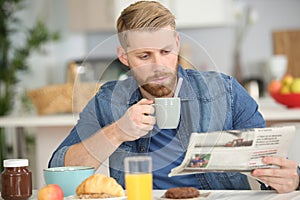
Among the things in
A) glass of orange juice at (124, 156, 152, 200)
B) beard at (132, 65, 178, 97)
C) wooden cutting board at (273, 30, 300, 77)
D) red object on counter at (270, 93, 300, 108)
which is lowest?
glass of orange juice at (124, 156, 152, 200)

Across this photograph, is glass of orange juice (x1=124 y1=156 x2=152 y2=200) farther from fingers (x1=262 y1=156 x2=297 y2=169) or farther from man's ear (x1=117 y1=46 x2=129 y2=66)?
man's ear (x1=117 y1=46 x2=129 y2=66)

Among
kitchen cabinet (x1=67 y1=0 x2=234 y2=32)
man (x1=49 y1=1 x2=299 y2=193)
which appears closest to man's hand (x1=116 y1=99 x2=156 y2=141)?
man (x1=49 y1=1 x2=299 y2=193)

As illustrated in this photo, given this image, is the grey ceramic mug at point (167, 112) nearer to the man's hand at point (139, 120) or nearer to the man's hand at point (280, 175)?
the man's hand at point (139, 120)

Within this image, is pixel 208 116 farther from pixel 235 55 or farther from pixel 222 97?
pixel 235 55

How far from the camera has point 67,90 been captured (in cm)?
365

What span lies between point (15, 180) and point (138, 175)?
357 mm

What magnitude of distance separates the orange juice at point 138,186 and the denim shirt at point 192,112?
0.36m

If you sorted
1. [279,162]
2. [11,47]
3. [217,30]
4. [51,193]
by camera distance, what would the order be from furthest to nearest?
[217,30]
[11,47]
[279,162]
[51,193]

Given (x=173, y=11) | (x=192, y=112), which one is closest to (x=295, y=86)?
(x=192, y=112)

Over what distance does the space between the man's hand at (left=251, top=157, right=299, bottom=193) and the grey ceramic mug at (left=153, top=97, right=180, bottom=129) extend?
0.23m

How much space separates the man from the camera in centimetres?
183

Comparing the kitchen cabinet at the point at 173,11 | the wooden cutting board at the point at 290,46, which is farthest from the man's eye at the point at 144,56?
the wooden cutting board at the point at 290,46

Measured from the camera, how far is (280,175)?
1717 millimetres

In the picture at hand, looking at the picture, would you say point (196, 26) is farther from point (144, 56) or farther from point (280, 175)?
point (280, 175)
